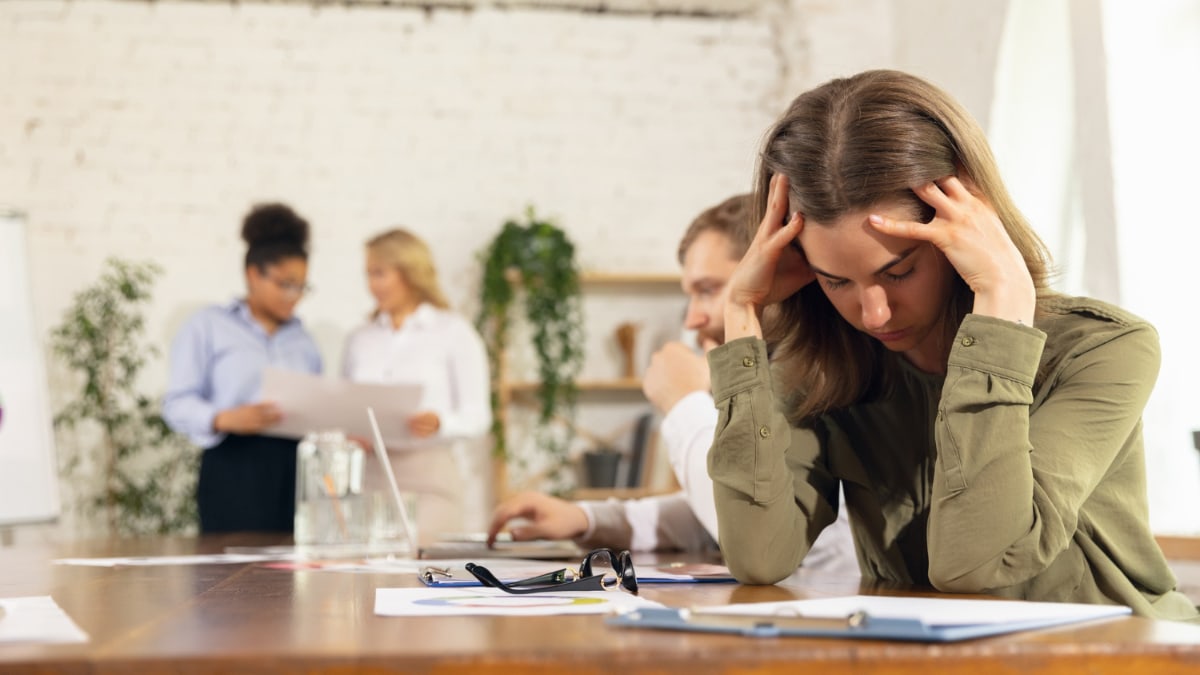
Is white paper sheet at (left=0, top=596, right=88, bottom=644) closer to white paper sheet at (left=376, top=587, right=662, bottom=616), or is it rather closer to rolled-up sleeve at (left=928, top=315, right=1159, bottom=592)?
white paper sheet at (left=376, top=587, right=662, bottom=616)

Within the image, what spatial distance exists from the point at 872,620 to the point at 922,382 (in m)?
0.68

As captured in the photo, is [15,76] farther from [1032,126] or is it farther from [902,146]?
[902,146]

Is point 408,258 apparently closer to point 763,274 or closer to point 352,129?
point 352,129

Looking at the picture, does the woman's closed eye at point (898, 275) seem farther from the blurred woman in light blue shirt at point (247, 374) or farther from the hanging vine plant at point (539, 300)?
the hanging vine plant at point (539, 300)

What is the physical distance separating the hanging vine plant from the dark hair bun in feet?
4.67

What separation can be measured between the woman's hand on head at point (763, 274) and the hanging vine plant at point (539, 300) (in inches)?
152

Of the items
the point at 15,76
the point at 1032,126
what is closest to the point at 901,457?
the point at 1032,126

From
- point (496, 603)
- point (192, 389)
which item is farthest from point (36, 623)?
point (192, 389)

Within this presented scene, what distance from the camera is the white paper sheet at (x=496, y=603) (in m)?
0.97

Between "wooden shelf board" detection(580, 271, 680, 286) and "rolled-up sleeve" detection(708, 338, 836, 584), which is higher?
"wooden shelf board" detection(580, 271, 680, 286)

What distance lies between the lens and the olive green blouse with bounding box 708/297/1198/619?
1.17m

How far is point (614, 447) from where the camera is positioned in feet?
18.5

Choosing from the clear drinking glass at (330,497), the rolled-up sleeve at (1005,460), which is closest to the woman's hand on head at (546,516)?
the clear drinking glass at (330,497)

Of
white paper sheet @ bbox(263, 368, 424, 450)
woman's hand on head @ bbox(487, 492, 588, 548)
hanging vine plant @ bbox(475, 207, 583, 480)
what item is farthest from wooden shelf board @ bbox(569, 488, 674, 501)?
woman's hand on head @ bbox(487, 492, 588, 548)
